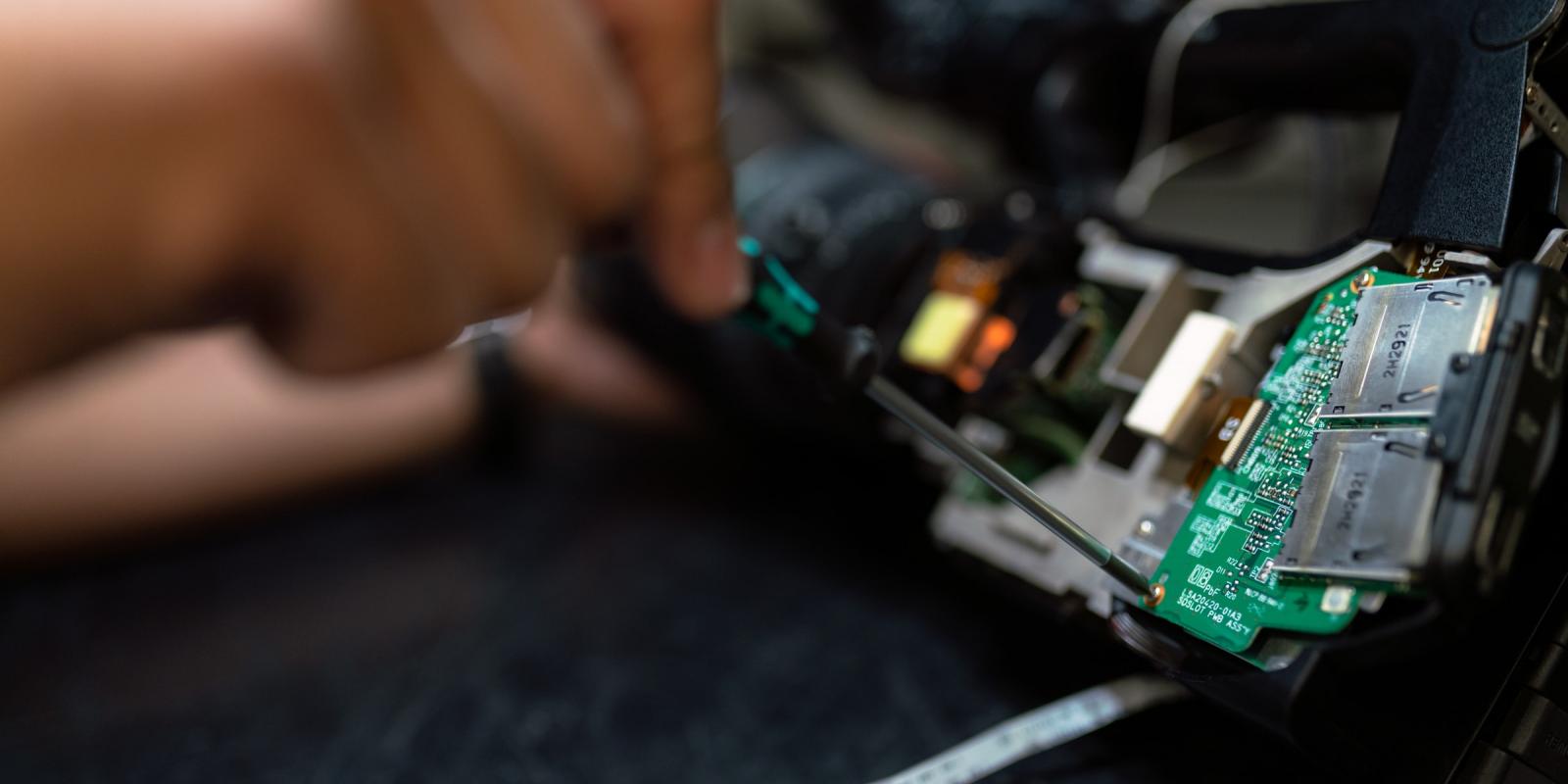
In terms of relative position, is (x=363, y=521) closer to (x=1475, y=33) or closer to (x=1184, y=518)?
(x=1184, y=518)

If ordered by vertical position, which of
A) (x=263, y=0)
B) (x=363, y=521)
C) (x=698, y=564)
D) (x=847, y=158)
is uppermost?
(x=847, y=158)

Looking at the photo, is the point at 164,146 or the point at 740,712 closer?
the point at 164,146

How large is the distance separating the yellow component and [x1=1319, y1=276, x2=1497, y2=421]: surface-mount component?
0.88 feet

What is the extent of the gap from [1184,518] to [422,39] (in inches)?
20.7

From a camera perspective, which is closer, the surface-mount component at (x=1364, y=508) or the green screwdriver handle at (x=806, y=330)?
the surface-mount component at (x=1364, y=508)

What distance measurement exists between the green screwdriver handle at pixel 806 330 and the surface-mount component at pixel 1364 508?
254mm

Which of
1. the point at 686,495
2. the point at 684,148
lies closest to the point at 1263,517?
the point at 684,148

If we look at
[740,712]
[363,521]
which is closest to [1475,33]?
[740,712]

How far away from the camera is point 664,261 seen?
0.76 meters

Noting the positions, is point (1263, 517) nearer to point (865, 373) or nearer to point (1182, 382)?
point (1182, 382)

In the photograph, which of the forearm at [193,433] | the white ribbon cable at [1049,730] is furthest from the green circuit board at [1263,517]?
the forearm at [193,433]

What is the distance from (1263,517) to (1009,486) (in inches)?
5.2

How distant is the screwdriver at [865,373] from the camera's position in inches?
22.1

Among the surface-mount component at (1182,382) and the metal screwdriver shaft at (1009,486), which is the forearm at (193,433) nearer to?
the metal screwdriver shaft at (1009,486)
